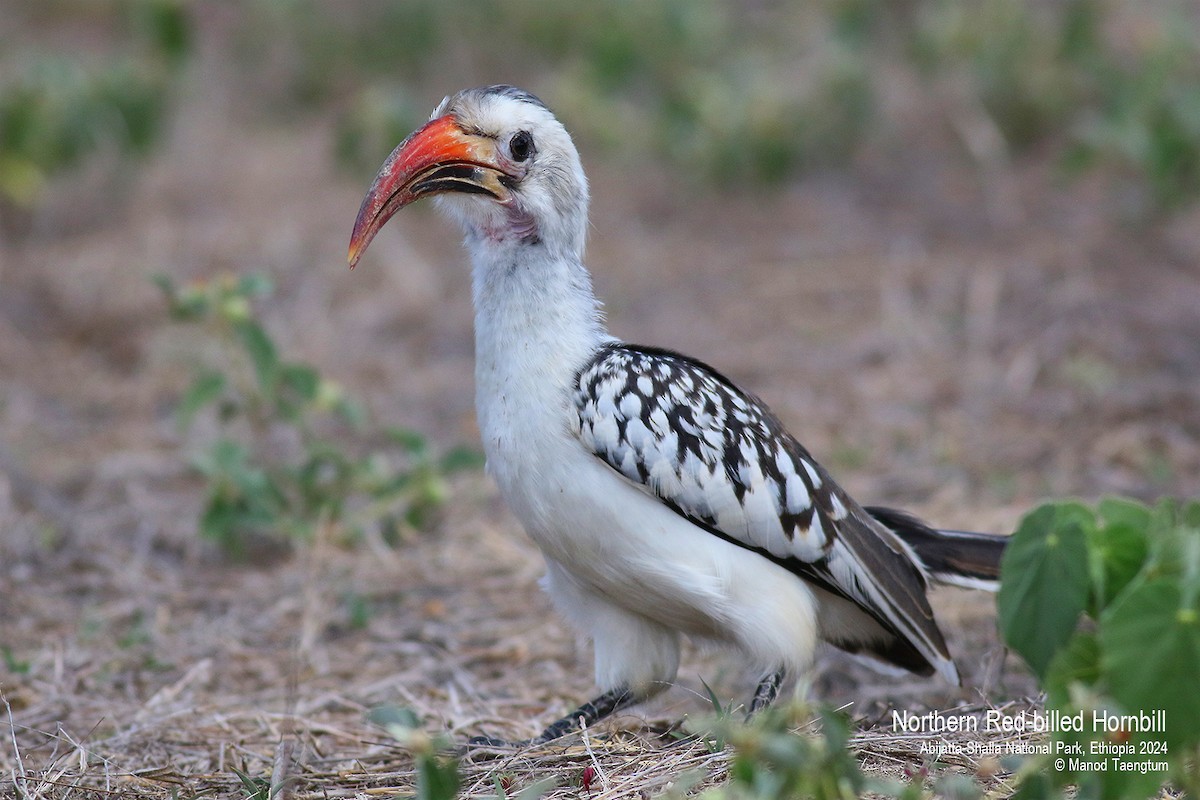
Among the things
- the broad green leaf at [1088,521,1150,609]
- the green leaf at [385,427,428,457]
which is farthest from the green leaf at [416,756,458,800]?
the green leaf at [385,427,428,457]

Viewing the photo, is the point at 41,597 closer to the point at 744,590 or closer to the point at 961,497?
the point at 744,590

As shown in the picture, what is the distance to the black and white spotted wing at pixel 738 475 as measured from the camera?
3113mm

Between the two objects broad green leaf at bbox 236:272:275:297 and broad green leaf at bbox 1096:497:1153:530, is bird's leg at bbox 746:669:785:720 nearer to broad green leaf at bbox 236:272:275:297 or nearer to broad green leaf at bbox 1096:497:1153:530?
broad green leaf at bbox 1096:497:1153:530

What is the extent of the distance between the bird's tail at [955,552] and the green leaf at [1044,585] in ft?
3.20

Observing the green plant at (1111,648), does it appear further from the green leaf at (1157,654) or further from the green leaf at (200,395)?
the green leaf at (200,395)

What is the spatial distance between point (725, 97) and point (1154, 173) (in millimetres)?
2554

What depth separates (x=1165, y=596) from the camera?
2.08 metres

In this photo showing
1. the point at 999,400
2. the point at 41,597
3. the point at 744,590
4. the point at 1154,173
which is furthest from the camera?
the point at 1154,173

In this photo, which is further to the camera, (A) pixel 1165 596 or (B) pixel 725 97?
(B) pixel 725 97

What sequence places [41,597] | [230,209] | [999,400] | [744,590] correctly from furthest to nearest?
1. [230,209]
2. [999,400]
3. [41,597]
4. [744,590]

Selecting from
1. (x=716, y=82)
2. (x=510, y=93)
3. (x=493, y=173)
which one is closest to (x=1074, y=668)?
(x=493, y=173)

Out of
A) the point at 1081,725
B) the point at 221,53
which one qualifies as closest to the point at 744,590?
the point at 1081,725

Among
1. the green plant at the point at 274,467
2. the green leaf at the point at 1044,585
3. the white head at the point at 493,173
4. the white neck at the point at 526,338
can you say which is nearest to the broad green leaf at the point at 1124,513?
the green leaf at the point at 1044,585

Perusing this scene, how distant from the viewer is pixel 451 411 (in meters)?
6.32
